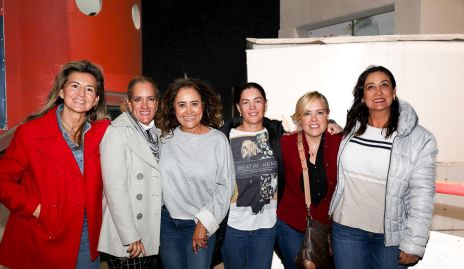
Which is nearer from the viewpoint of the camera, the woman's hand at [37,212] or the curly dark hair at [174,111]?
the woman's hand at [37,212]

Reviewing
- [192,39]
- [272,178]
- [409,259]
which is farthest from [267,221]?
[192,39]

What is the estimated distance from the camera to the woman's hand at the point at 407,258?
2086 mm

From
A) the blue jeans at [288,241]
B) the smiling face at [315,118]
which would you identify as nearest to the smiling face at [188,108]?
the smiling face at [315,118]

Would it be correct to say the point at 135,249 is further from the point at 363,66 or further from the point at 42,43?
the point at 363,66

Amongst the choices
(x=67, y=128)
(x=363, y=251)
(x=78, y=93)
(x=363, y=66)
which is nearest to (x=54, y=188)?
(x=67, y=128)

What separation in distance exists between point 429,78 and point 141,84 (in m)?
4.25

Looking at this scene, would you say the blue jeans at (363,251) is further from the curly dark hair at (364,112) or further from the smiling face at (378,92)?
the smiling face at (378,92)

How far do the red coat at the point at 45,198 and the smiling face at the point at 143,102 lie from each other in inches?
21.3

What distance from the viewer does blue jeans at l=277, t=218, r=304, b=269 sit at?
2.53 meters

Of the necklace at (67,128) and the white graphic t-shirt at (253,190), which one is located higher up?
the necklace at (67,128)

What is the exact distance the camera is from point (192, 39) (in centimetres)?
1049

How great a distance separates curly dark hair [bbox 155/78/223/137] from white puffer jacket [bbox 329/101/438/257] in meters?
1.32

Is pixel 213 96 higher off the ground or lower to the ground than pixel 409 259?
higher

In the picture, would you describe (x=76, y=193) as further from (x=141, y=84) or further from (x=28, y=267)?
(x=141, y=84)
